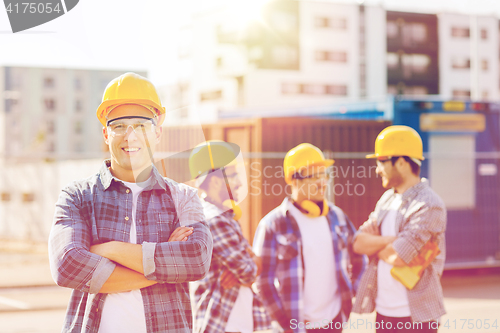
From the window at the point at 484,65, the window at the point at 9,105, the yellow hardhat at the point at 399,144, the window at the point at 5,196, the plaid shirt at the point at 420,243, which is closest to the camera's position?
the plaid shirt at the point at 420,243

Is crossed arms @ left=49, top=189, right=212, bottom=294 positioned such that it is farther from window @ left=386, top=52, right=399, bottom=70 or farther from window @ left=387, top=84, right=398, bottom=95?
window @ left=386, top=52, right=399, bottom=70

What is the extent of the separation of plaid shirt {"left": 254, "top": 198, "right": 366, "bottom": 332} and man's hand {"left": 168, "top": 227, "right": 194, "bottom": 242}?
57.0 inches

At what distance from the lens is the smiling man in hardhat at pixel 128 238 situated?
2344 mm

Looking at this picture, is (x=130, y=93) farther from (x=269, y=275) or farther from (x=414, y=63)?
(x=414, y=63)

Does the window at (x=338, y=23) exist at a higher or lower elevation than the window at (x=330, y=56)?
higher

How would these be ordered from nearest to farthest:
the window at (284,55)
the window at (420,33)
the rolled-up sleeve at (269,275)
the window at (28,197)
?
the rolled-up sleeve at (269,275) → the window at (28,197) → the window at (284,55) → the window at (420,33)

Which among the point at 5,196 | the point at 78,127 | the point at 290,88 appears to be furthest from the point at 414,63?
the point at 5,196

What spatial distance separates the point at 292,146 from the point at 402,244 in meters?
5.93

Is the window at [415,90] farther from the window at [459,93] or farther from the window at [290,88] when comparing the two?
the window at [290,88]

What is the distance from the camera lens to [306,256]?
3.85 metres

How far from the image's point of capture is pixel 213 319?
11.9 feet

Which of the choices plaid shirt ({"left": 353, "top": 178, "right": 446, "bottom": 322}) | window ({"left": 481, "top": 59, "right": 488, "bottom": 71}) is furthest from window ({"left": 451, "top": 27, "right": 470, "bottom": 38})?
plaid shirt ({"left": 353, "top": 178, "right": 446, "bottom": 322})

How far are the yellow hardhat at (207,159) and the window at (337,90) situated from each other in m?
47.5

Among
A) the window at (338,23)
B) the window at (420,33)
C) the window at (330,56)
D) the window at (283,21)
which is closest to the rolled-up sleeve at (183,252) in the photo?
the window at (283,21)
